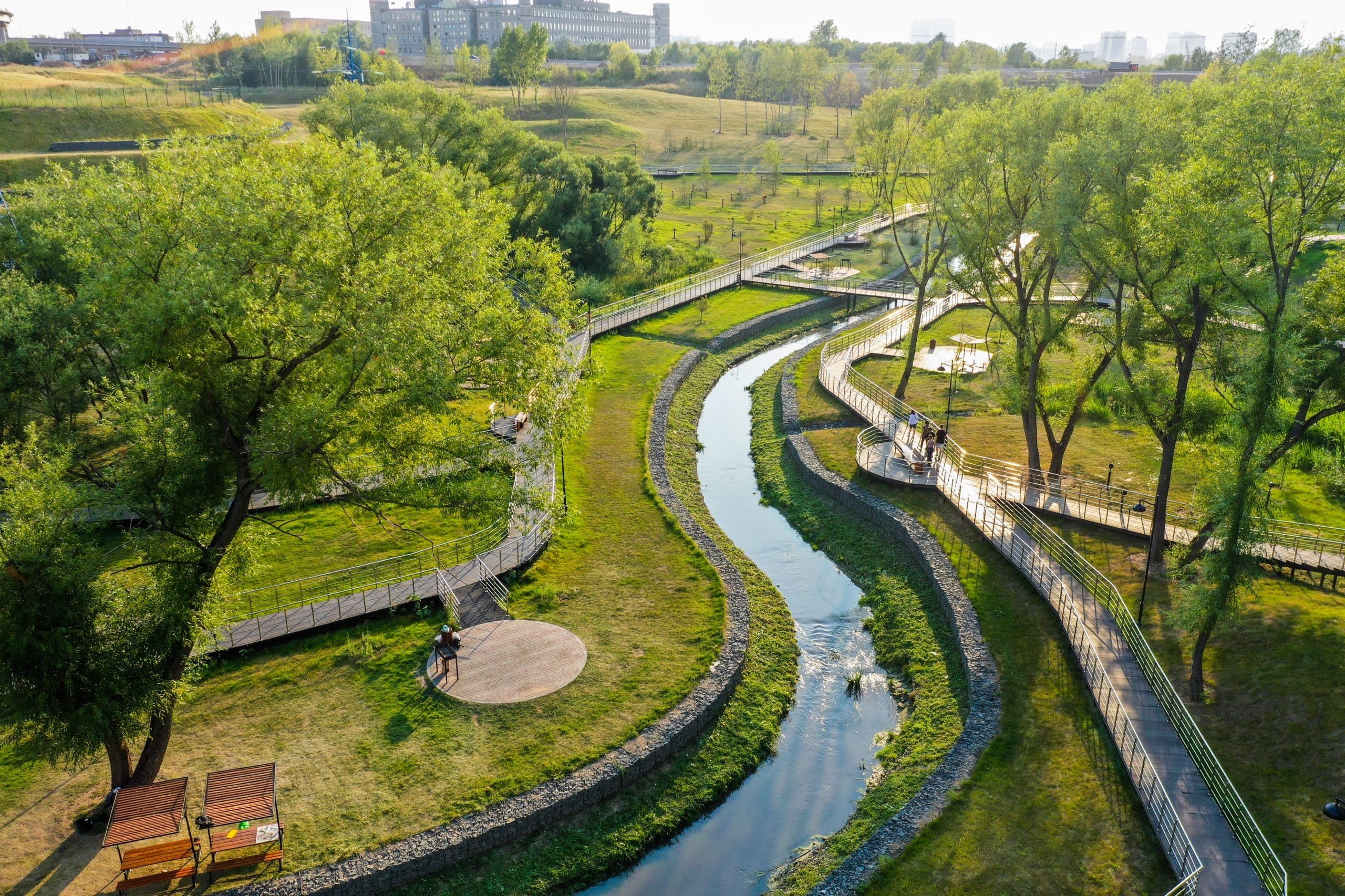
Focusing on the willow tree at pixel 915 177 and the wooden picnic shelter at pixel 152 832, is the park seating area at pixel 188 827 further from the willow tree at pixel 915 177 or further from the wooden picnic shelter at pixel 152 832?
the willow tree at pixel 915 177

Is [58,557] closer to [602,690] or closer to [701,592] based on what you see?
[602,690]

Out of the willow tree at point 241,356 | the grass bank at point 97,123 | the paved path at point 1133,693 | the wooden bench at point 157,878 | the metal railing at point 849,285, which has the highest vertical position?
the grass bank at point 97,123

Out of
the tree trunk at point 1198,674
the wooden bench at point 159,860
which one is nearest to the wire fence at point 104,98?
the wooden bench at point 159,860

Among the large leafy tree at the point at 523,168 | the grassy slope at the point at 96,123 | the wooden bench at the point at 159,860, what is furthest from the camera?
the grassy slope at the point at 96,123

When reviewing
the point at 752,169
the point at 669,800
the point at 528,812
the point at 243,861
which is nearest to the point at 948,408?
the point at 669,800

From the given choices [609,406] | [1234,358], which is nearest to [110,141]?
[609,406]

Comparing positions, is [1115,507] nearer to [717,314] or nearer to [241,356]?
[241,356]
